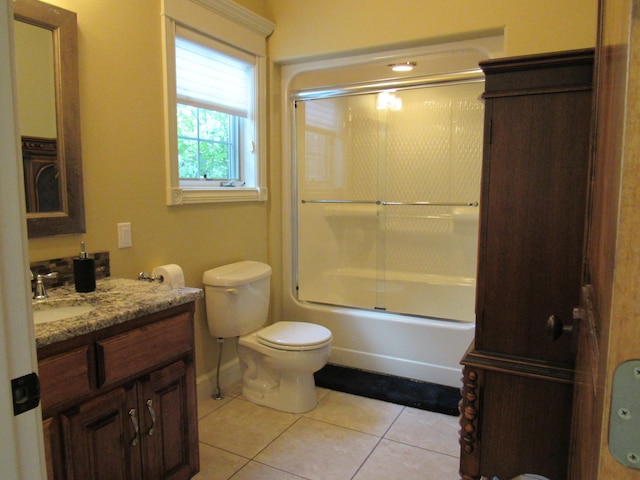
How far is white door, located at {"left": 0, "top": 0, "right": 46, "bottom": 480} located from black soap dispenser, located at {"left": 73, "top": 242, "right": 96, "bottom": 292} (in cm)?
128

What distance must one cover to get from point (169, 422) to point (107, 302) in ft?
1.73

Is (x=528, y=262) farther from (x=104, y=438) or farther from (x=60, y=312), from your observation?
(x=60, y=312)

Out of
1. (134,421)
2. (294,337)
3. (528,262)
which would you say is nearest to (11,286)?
(134,421)

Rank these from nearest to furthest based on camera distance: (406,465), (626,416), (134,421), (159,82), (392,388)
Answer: (626,416)
(134,421)
(406,465)
(159,82)
(392,388)

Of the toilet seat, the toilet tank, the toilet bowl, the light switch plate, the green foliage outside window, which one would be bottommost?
the toilet bowl

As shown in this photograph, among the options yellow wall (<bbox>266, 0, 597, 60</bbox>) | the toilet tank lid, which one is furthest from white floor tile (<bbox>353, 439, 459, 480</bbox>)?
yellow wall (<bbox>266, 0, 597, 60</bbox>)

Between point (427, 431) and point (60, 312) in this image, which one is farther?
point (427, 431)

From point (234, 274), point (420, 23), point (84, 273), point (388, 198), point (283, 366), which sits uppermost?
point (420, 23)

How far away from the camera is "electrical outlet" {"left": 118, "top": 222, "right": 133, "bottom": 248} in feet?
7.23

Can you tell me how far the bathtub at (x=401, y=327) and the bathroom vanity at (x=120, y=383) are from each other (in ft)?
4.79

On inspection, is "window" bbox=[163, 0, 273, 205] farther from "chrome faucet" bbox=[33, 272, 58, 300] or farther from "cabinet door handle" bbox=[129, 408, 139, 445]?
"cabinet door handle" bbox=[129, 408, 139, 445]

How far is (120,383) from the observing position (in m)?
1.60

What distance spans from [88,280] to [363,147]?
92.8 inches

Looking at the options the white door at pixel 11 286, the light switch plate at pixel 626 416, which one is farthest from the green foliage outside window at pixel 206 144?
the light switch plate at pixel 626 416
